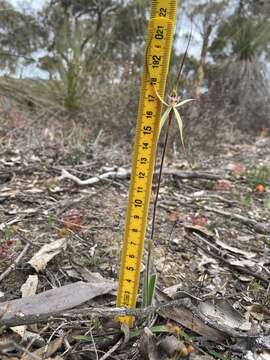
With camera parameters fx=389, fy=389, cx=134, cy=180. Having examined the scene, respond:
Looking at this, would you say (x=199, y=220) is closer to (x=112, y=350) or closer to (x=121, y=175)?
(x=121, y=175)

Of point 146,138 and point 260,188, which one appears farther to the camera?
point 260,188

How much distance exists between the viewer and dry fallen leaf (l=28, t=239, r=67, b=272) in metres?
1.82

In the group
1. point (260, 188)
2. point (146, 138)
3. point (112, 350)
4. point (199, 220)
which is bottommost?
point (112, 350)

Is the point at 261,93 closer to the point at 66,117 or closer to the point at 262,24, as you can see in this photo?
the point at 262,24

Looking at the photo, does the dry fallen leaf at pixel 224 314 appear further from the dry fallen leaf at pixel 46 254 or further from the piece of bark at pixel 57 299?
the dry fallen leaf at pixel 46 254

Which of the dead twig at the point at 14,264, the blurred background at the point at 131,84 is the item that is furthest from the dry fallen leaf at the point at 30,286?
the blurred background at the point at 131,84

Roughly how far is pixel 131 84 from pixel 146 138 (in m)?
4.31

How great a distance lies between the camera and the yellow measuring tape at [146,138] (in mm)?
1241

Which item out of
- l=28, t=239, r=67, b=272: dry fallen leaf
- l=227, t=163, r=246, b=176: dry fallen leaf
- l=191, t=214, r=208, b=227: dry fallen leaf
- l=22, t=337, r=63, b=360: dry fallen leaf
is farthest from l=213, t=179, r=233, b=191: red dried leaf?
l=22, t=337, r=63, b=360: dry fallen leaf

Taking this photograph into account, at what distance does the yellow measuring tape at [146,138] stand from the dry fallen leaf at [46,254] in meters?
0.54

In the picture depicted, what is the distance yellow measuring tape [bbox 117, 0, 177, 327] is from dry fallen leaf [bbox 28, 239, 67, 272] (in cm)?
54

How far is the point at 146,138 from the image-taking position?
1.33m

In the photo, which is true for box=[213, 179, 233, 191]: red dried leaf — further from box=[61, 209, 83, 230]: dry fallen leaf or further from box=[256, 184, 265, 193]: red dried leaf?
box=[61, 209, 83, 230]: dry fallen leaf

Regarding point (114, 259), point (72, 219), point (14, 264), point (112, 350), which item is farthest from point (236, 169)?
point (112, 350)
